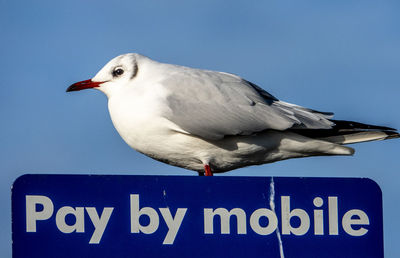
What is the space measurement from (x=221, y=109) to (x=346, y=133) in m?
1.08

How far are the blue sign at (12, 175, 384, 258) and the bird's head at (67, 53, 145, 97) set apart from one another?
77.8 inches

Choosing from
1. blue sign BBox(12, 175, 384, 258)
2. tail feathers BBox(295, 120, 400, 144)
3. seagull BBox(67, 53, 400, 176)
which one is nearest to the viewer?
blue sign BBox(12, 175, 384, 258)

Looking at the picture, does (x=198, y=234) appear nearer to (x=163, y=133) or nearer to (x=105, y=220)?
(x=105, y=220)

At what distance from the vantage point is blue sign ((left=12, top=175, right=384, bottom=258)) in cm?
311

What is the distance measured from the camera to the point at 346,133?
202 inches

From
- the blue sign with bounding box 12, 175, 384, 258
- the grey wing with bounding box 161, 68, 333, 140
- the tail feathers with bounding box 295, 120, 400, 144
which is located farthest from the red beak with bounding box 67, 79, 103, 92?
the blue sign with bounding box 12, 175, 384, 258

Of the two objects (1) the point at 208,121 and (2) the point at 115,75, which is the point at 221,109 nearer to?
(1) the point at 208,121

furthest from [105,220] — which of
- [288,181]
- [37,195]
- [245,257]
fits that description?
[288,181]

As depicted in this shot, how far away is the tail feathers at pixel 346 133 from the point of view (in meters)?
5.02

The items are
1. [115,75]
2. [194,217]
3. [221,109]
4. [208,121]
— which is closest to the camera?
[194,217]

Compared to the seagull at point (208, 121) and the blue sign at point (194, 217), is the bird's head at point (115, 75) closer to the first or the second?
the seagull at point (208, 121)

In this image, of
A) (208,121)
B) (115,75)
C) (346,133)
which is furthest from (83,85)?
(346,133)

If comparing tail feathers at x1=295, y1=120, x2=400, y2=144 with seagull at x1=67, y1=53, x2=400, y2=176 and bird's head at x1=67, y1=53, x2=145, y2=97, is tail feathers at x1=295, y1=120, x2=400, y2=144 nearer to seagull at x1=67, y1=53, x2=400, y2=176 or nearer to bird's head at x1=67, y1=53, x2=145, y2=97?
Result: seagull at x1=67, y1=53, x2=400, y2=176

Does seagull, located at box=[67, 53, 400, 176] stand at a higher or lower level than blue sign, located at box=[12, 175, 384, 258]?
higher
